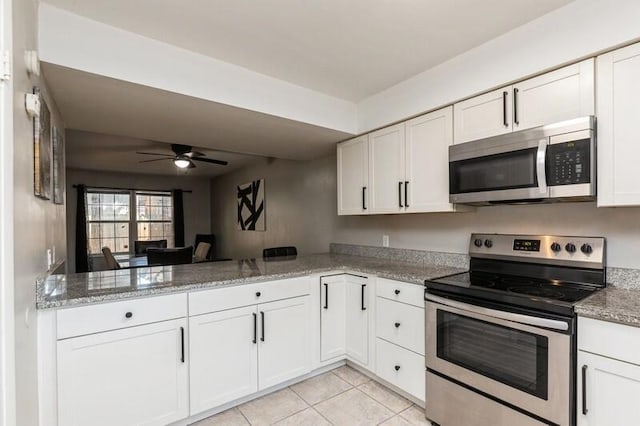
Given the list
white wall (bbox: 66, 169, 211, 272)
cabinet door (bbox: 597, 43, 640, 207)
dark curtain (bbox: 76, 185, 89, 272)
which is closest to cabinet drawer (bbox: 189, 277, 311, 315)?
cabinet door (bbox: 597, 43, 640, 207)

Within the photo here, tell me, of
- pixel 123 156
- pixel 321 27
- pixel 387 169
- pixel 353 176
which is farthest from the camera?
pixel 123 156

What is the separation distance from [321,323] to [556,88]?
2223 mm

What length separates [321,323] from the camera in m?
2.59

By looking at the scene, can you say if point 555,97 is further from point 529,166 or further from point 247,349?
point 247,349

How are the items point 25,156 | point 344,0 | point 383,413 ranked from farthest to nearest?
point 383,413
point 344,0
point 25,156

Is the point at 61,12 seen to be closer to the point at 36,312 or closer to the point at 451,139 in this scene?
the point at 36,312

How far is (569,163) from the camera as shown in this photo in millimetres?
1632

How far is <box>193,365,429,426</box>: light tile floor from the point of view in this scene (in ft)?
6.59

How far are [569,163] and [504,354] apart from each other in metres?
1.05

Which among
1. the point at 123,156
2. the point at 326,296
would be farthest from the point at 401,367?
the point at 123,156

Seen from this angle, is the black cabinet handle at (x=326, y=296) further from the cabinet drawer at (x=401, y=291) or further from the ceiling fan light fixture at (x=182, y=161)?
the ceiling fan light fixture at (x=182, y=161)

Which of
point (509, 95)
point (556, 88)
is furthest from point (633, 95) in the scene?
point (509, 95)

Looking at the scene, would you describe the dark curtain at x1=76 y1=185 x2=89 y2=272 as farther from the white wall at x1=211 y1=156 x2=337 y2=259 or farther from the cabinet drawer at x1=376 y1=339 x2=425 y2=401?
the cabinet drawer at x1=376 y1=339 x2=425 y2=401

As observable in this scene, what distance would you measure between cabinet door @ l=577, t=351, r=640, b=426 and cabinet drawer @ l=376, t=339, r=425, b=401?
86cm
